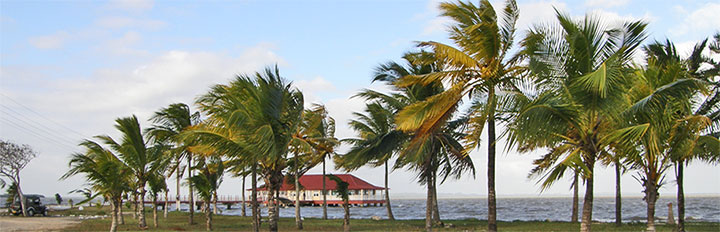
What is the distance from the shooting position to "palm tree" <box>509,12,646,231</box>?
1113 centimetres

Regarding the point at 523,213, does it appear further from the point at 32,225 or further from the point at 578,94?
the point at 578,94

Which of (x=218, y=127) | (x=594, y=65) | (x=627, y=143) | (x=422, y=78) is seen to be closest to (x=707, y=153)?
(x=627, y=143)

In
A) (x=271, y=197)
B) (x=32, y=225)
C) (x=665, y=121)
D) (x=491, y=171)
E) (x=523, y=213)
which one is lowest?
(x=523, y=213)

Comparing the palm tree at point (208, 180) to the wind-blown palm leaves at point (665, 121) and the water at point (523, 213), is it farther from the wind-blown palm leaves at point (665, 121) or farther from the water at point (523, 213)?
the water at point (523, 213)

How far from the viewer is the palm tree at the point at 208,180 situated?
22.1 m

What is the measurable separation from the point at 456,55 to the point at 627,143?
409cm

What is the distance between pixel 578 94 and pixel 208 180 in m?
16.8

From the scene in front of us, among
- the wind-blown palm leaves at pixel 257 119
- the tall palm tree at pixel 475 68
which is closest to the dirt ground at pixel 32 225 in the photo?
the wind-blown palm leaves at pixel 257 119

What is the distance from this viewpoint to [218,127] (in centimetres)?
1648

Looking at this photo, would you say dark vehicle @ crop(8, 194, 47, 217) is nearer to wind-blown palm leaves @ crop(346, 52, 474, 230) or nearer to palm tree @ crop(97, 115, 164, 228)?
palm tree @ crop(97, 115, 164, 228)

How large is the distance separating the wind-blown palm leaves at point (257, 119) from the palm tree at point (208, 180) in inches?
254

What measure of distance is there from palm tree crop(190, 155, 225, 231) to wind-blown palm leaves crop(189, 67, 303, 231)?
6453 millimetres

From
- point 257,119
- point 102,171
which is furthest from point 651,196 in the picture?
point 102,171

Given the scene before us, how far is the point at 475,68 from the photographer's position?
1335 centimetres
